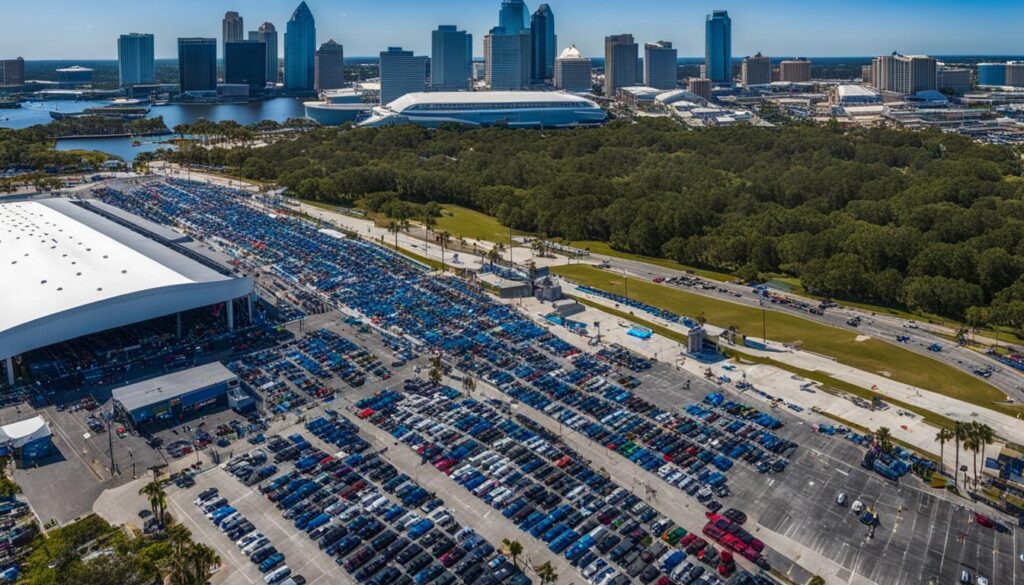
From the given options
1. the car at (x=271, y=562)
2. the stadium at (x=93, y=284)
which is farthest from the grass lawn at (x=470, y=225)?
the car at (x=271, y=562)

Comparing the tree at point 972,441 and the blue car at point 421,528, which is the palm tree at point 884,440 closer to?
the tree at point 972,441

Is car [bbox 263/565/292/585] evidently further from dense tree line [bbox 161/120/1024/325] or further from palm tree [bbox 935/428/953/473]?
dense tree line [bbox 161/120/1024/325]

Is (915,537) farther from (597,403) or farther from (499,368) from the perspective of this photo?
(499,368)

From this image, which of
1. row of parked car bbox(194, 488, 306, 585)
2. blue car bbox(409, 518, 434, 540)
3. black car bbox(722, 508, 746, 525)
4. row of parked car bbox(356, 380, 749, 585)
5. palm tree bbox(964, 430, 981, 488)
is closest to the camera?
row of parked car bbox(194, 488, 306, 585)

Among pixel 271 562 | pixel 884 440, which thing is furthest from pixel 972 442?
pixel 271 562

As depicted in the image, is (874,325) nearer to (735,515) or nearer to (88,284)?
(735,515)

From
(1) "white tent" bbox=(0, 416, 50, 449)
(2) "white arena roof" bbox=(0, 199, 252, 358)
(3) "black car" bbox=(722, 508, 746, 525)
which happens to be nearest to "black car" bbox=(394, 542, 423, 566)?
(3) "black car" bbox=(722, 508, 746, 525)

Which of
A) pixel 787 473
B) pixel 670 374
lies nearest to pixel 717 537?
pixel 787 473
